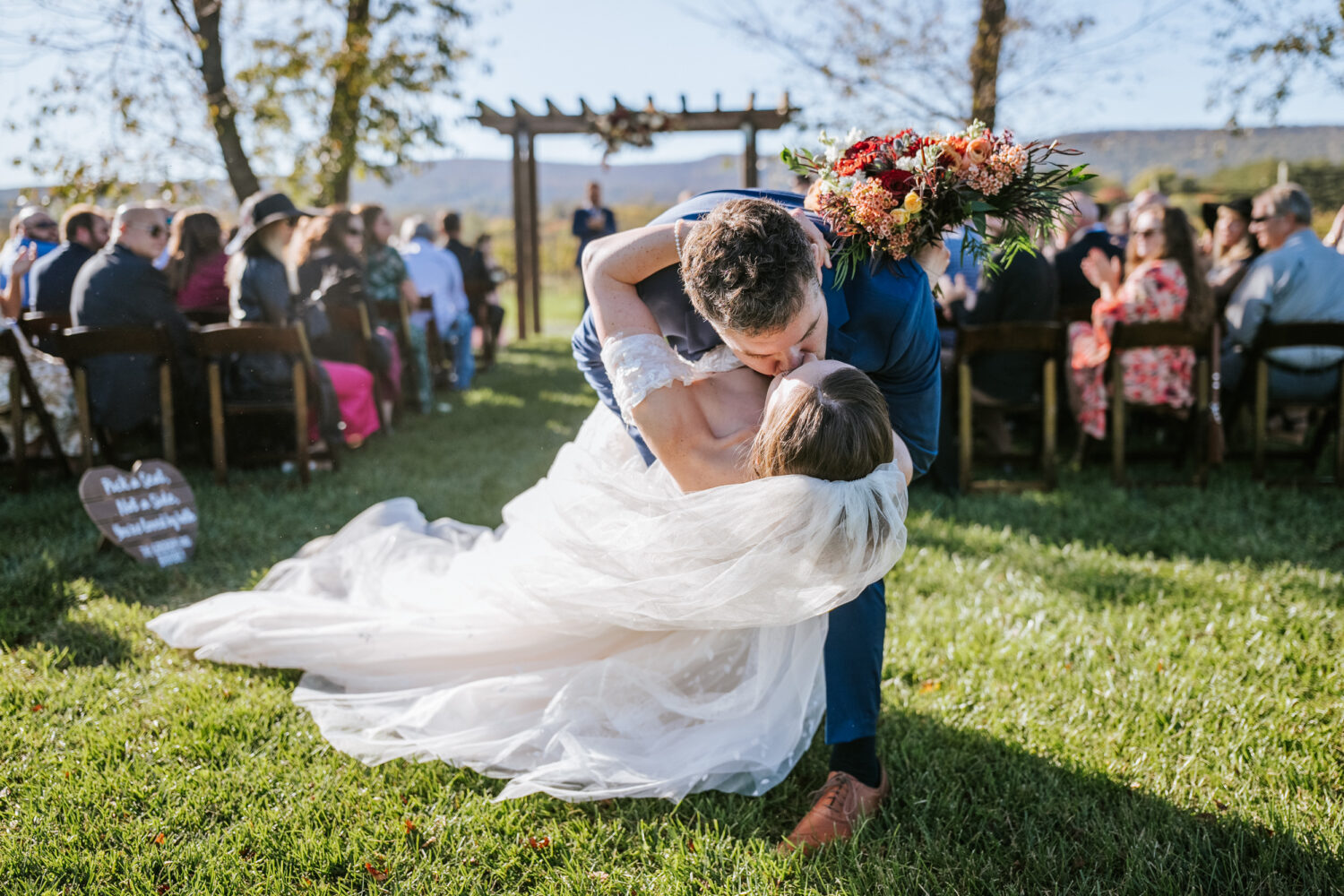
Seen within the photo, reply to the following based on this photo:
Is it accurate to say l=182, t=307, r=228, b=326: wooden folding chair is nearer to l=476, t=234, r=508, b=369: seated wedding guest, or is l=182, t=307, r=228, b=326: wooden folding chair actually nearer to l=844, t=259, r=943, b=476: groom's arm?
l=476, t=234, r=508, b=369: seated wedding guest

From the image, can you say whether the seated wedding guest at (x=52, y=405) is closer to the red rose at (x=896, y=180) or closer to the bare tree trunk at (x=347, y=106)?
the red rose at (x=896, y=180)

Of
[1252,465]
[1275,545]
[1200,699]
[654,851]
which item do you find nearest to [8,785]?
[654,851]

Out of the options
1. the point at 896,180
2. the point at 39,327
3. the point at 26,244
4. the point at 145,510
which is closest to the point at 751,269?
the point at 896,180

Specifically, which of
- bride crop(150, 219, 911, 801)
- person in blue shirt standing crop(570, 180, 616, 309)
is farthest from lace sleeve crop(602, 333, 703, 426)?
person in blue shirt standing crop(570, 180, 616, 309)

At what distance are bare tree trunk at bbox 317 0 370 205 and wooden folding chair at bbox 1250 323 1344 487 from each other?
9.60 m

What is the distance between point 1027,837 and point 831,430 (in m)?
1.29

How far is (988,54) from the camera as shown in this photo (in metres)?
10.8

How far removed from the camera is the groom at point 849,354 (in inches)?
85.0

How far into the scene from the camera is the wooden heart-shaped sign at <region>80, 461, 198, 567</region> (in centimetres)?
406

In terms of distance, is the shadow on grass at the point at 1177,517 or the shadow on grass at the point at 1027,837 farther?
the shadow on grass at the point at 1177,517

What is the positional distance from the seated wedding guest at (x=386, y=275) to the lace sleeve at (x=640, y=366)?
625cm

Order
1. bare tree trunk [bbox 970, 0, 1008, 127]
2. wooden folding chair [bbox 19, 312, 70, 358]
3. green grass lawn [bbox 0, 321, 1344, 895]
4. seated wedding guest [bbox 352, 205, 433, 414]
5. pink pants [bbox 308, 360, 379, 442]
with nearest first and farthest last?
green grass lawn [bbox 0, 321, 1344, 895] → wooden folding chair [bbox 19, 312, 70, 358] → pink pants [bbox 308, 360, 379, 442] → seated wedding guest [bbox 352, 205, 433, 414] → bare tree trunk [bbox 970, 0, 1008, 127]

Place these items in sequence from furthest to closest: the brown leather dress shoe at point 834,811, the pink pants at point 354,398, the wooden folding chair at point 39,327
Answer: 1. the pink pants at point 354,398
2. the wooden folding chair at point 39,327
3. the brown leather dress shoe at point 834,811

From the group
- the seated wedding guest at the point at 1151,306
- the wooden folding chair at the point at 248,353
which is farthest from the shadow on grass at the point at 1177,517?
the wooden folding chair at the point at 248,353
